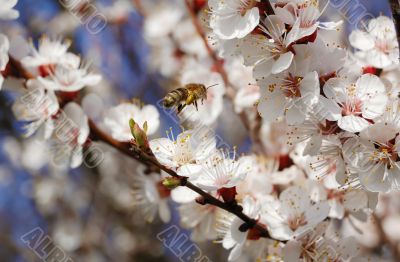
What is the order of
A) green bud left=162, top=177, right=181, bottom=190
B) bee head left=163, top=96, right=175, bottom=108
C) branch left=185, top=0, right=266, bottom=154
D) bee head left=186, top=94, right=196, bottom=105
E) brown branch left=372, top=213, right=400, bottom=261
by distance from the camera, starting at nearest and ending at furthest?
1. green bud left=162, top=177, right=181, bottom=190
2. bee head left=163, top=96, right=175, bottom=108
3. bee head left=186, top=94, right=196, bottom=105
4. branch left=185, top=0, right=266, bottom=154
5. brown branch left=372, top=213, right=400, bottom=261

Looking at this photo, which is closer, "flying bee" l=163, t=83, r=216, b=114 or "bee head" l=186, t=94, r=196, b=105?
"flying bee" l=163, t=83, r=216, b=114

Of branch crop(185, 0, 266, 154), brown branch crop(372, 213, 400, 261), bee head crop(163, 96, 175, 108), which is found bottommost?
brown branch crop(372, 213, 400, 261)

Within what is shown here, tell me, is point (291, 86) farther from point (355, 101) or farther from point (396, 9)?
point (396, 9)

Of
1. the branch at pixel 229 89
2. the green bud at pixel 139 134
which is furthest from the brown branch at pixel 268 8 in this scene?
the branch at pixel 229 89

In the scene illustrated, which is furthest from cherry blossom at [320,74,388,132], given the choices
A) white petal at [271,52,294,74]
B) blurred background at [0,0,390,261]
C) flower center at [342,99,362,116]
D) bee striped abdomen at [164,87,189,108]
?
blurred background at [0,0,390,261]

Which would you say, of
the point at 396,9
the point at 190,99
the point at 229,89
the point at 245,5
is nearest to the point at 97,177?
the point at 229,89

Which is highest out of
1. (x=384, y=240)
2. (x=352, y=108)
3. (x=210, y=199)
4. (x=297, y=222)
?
(x=352, y=108)

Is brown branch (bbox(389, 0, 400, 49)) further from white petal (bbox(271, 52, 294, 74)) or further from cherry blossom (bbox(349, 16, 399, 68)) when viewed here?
cherry blossom (bbox(349, 16, 399, 68))
